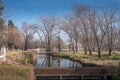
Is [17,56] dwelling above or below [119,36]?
below

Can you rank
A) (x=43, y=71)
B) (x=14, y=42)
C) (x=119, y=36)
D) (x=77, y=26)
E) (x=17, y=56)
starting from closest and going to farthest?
1. (x=43, y=71)
2. (x=17, y=56)
3. (x=77, y=26)
4. (x=119, y=36)
5. (x=14, y=42)

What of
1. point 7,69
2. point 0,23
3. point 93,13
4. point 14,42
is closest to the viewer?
point 7,69

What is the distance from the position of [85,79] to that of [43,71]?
5.47m

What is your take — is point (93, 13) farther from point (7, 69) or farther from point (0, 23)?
point (7, 69)

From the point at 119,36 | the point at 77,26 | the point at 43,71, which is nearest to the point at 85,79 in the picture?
the point at 43,71

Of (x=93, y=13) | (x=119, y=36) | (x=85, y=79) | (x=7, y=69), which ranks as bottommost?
(x=85, y=79)

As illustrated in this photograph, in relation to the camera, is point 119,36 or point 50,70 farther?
point 119,36

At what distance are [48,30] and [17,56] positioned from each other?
2086 inches

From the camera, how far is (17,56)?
44688 mm

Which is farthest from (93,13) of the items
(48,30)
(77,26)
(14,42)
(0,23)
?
(48,30)

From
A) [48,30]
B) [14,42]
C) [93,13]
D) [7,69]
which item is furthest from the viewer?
[48,30]

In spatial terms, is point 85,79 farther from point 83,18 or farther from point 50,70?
point 83,18

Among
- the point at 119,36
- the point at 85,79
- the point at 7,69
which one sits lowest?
the point at 85,79

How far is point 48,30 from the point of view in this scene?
97.1m
